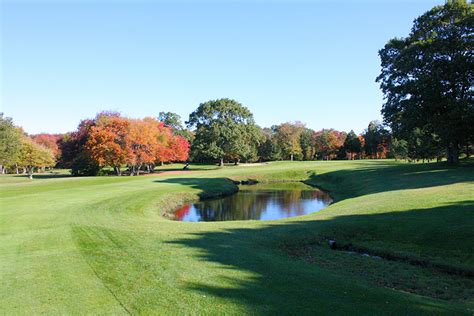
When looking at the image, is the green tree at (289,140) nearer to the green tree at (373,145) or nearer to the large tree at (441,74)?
the green tree at (373,145)

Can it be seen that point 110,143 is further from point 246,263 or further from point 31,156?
point 246,263

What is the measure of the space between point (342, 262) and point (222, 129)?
209 ft

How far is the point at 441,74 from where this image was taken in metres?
33.9

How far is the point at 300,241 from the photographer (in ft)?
43.2

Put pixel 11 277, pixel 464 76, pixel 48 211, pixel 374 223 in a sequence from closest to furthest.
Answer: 1. pixel 11 277
2. pixel 374 223
3. pixel 48 211
4. pixel 464 76

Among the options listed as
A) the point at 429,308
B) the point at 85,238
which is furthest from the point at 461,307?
the point at 85,238

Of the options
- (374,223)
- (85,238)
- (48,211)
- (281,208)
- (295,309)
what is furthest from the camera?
(281,208)

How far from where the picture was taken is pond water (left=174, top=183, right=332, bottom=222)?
26.5 m

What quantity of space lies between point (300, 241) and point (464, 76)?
31.7m

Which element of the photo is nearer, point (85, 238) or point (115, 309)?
point (115, 309)

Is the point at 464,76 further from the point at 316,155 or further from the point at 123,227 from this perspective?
the point at 316,155

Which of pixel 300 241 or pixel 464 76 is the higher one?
pixel 464 76

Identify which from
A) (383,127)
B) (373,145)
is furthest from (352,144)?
(383,127)

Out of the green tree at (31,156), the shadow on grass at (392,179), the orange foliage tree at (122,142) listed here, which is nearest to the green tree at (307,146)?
the shadow on grass at (392,179)
